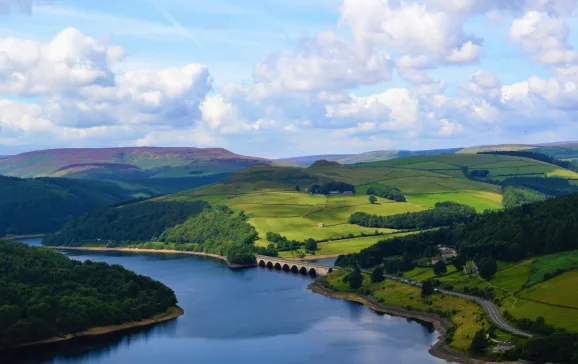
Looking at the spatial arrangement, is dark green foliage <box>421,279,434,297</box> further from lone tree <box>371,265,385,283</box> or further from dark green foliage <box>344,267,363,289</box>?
dark green foliage <box>344,267,363,289</box>

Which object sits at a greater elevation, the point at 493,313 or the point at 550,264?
the point at 550,264

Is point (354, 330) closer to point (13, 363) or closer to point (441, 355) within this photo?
point (441, 355)

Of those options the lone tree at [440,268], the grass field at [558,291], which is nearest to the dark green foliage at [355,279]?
the lone tree at [440,268]

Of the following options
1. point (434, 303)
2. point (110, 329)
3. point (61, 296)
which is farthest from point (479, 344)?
point (61, 296)

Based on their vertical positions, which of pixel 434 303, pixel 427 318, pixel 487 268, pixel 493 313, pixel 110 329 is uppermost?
pixel 487 268

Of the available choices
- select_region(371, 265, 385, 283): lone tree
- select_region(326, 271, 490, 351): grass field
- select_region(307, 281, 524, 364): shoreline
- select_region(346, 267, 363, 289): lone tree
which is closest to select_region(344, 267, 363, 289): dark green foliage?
select_region(346, 267, 363, 289): lone tree

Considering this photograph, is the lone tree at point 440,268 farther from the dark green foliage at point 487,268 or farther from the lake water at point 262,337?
the lake water at point 262,337

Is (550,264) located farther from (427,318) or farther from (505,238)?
(427,318)

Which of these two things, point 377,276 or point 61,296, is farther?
point 377,276
